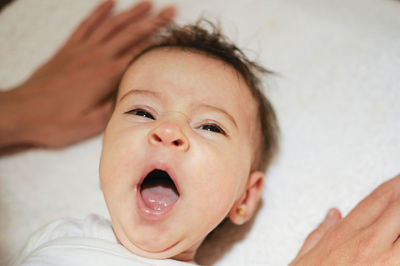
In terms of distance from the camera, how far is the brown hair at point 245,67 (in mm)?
967

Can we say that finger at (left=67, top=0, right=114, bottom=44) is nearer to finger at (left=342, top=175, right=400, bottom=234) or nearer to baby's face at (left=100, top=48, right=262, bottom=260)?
baby's face at (left=100, top=48, right=262, bottom=260)

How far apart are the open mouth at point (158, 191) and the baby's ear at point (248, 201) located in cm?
18

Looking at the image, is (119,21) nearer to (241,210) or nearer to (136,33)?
(136,33)

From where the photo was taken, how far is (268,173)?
1079 mm

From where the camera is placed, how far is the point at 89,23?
1.32 meters

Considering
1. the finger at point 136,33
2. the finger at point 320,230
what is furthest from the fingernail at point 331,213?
the finger at point 136,33

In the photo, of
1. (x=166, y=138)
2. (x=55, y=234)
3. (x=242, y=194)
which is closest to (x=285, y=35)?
(x=242, y=194)

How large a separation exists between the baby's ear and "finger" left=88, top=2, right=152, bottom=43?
0.65 m

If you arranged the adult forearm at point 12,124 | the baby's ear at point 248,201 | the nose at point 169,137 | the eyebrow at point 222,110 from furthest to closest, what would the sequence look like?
the adult forearm at point 12,124 < the baby's ear at point 248,201 < the eyebrow at point 222,110 < the nose at point 169,137

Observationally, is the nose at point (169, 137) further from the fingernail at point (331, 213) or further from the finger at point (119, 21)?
the finger at point (119, 21)

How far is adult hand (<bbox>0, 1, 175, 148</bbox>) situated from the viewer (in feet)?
3.79

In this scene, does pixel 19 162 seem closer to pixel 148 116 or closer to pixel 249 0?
pixel 148 116

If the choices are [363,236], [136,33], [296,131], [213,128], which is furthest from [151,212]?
[136,33]

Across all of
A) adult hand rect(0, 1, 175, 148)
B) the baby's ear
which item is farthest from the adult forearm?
the baby's ear
